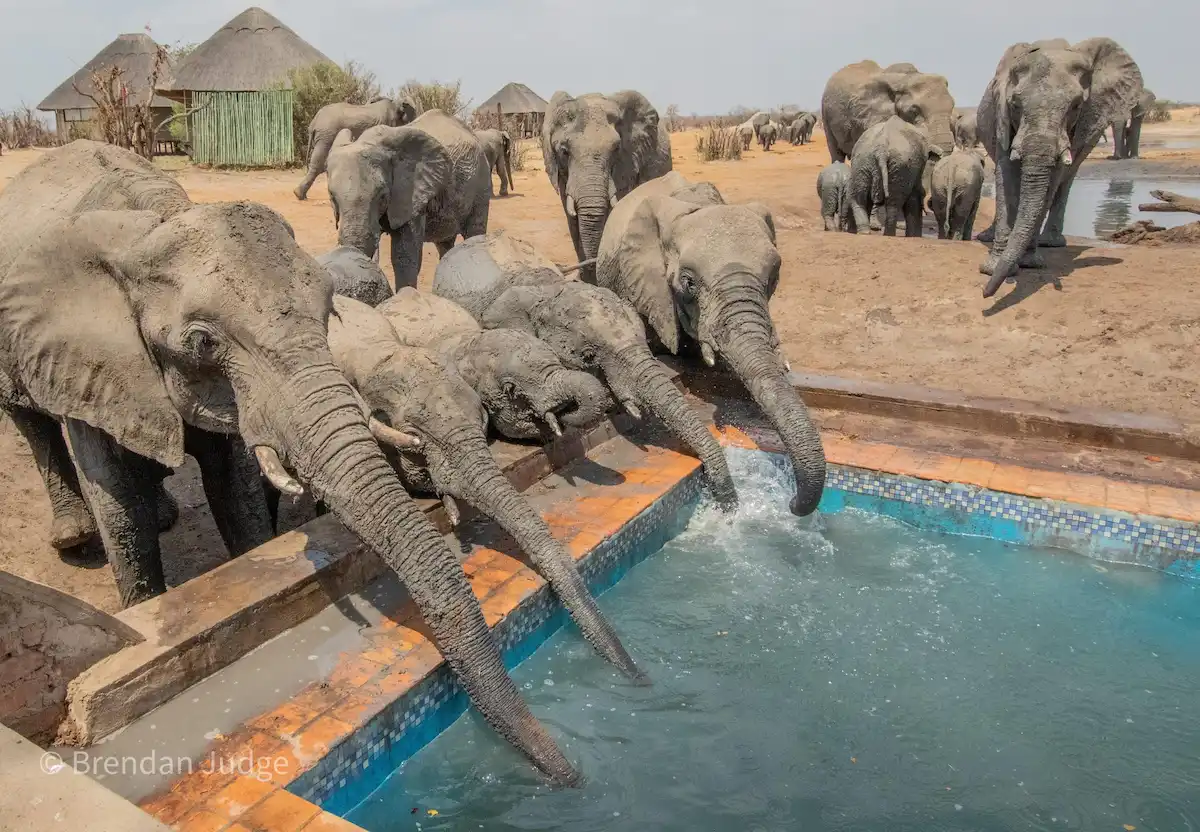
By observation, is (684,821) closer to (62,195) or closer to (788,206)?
(62,195)

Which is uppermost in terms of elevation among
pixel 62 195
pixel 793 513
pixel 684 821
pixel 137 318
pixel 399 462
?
pixel 62 195

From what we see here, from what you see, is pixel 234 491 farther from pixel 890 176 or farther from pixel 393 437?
pixel 890 176

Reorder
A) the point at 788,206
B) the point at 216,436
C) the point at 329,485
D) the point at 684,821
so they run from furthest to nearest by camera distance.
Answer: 1. the point at 788,206
2. the point at 216,436
3. the point at 684,821
4. the point at 329,485

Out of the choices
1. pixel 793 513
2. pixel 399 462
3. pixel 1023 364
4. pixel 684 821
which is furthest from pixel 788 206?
pixel 684 821

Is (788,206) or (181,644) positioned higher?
(788,206)

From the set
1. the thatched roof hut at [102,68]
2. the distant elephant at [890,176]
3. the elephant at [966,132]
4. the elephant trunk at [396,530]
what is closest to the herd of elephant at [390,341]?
the elephant trunk at [396,530]

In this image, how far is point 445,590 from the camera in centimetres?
352

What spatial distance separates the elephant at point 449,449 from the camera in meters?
4.54

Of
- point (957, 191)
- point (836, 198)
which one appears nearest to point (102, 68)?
point (836, 198)

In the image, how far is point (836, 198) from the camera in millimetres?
14750

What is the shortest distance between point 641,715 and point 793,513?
2.24m

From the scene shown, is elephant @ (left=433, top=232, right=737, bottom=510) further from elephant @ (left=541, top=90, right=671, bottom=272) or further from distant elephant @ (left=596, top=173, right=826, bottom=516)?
elephant @ (left=541, top=90, right=671, bottom=272)

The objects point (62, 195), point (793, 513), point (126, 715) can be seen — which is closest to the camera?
point (126, 715)

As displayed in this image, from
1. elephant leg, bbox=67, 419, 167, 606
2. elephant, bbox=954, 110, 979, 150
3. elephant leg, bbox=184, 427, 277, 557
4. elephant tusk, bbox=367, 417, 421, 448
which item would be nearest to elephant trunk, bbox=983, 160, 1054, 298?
elephant leg, bbox=184, 427, 277, 557
